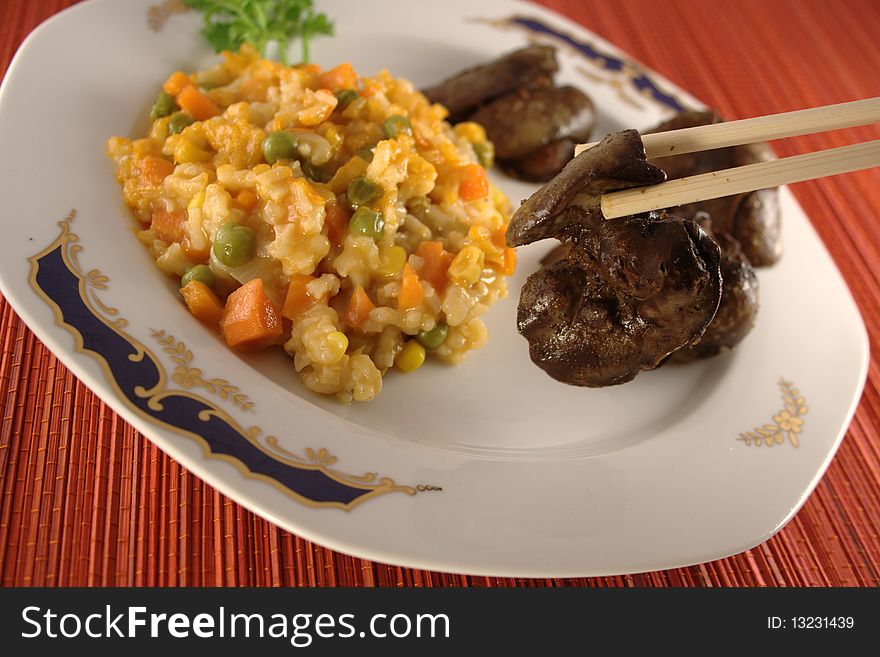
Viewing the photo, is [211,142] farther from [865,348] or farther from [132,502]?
[865,348]

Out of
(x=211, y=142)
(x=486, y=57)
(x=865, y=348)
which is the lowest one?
(x=865, y=348)

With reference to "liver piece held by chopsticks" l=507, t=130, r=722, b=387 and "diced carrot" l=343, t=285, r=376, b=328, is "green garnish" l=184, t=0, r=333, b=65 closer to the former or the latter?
"diced carrot" l=343, t=285, r=376, b=328

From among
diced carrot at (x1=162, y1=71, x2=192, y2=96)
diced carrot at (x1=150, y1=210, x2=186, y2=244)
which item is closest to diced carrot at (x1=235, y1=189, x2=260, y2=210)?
diced carrot at (x1=150, y1=210, x2=186, y2=244)

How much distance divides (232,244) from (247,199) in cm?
24

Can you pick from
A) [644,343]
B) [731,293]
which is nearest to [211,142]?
[644,343]

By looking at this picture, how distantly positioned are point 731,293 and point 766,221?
0.95 meters

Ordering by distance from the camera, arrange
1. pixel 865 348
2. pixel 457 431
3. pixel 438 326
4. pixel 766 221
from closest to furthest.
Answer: pixel 457 431 → pixel 438 326 → pixel 865 348 → pixel 766 221

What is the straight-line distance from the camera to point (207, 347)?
312 centimetres

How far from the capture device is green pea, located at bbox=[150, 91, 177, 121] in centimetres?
400

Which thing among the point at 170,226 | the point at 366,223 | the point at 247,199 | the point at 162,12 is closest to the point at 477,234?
the point at 366,223

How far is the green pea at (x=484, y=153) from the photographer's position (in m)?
4.58

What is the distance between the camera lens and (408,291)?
3541 mm

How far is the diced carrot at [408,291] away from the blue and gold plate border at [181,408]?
89 cm

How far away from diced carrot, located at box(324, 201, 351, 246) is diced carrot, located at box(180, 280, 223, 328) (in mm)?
592
